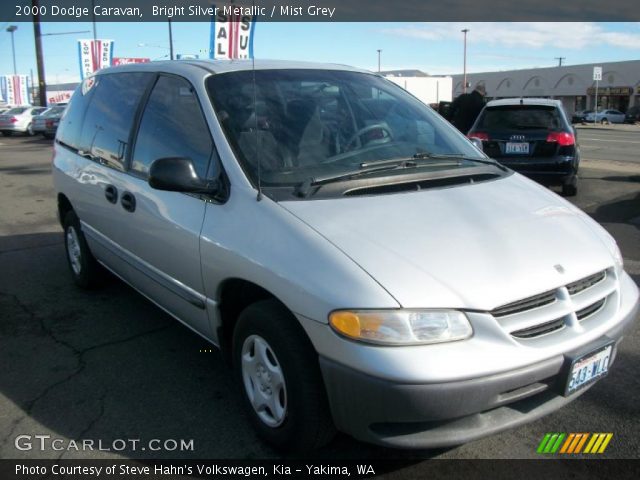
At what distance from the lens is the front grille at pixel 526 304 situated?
2244 mm

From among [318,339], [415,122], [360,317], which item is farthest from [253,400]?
[415,122]

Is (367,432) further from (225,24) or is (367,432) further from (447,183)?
(225,24)

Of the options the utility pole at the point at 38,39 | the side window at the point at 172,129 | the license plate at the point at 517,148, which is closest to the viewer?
the side window at the point at 172,129

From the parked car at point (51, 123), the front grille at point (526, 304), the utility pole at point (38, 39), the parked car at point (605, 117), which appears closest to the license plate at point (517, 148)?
the front grille at point (526, 304)

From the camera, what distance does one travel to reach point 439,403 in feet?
6.91

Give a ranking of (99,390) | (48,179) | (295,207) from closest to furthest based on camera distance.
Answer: (295,207) → (99,390) → (48,179)

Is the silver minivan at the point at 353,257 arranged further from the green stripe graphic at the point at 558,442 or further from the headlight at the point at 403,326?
the green stripe graphic at the point at 558,442

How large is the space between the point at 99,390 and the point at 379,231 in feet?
6.50

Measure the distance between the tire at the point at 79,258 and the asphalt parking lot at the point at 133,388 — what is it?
0.43ft

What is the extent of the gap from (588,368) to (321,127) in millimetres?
1811

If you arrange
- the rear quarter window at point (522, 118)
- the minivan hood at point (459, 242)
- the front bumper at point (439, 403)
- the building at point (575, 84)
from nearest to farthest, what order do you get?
1. the front bumper at point (439, 403)
2. the minivan hood at point (459, 242)
3. the rear quarter window at point (522, 118)
4. the building at point (575, 84)

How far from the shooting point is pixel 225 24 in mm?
12523

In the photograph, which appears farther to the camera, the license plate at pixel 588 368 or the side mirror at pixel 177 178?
the side mirror at pixel 177 178

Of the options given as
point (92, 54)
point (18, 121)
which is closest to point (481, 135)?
point (92, 54)
